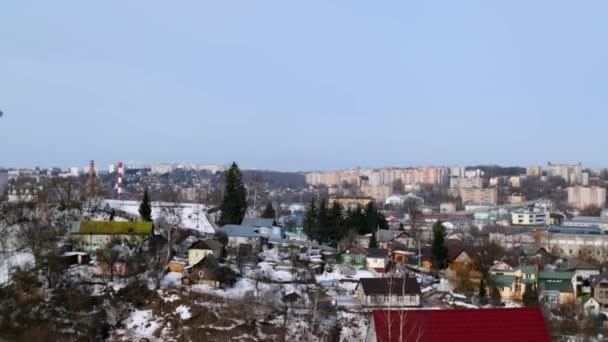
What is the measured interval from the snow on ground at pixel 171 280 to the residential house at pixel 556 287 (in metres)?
10.3

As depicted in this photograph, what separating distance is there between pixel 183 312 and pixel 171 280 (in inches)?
74.4

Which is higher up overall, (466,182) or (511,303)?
(466,182)

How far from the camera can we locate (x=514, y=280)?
63.9 ft

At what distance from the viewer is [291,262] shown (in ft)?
67.6

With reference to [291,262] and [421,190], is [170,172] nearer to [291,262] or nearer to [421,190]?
[421,190]

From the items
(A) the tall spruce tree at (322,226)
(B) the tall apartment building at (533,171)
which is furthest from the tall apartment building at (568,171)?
(A) the tall spruce tree at (322,226)

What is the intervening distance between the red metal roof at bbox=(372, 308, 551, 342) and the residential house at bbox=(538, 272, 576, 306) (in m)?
8.25

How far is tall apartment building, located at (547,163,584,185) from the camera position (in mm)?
78125

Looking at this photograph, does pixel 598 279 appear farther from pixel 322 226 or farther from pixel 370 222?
pixel 370 222

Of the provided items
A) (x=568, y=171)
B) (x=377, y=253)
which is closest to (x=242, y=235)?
(x=377, y=253)

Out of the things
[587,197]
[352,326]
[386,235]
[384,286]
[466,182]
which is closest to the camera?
[352,326]

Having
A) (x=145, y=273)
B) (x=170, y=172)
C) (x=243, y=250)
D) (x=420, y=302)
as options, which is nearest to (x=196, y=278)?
(x=145, y=273)

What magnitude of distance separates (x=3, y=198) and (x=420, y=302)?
1433cm

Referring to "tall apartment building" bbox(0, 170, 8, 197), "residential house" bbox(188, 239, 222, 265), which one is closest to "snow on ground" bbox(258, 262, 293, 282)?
"residential house" bbox(188, 239, 222, 265)
